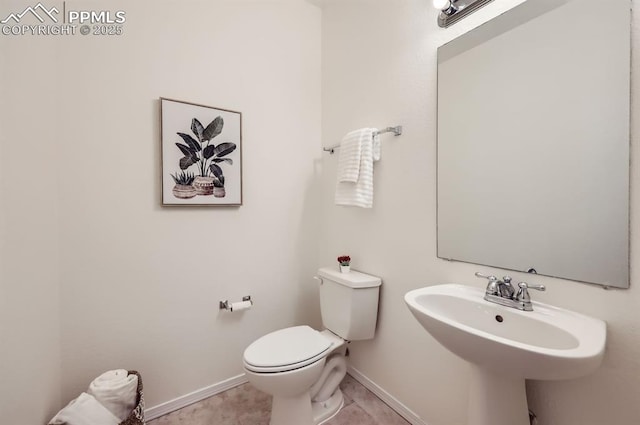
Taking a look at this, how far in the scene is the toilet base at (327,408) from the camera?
143 centimetres

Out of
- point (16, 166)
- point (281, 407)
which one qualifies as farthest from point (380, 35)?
point (281, 407)

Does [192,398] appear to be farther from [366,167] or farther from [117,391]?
[366,167]

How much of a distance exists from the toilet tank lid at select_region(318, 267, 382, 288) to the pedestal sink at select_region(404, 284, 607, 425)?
0.45 m

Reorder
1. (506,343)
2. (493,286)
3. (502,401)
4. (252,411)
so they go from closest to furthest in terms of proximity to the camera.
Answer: (506,343) → (502,401) → (493,286) → (252,411)

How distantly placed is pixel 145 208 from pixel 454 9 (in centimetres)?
176

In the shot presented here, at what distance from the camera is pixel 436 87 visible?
1296 mm

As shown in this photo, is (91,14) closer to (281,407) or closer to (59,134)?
(59,134)

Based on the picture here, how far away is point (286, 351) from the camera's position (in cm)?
132

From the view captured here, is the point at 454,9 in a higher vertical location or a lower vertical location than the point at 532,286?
higher

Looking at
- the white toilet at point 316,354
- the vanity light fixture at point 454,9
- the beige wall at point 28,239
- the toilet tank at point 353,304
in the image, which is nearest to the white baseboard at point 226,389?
the white toilet at point 316,354

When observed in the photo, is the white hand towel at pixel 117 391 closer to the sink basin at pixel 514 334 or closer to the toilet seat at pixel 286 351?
the toilet seat at pixel 286 351

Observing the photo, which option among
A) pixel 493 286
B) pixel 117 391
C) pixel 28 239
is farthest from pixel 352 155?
pixel 117 391

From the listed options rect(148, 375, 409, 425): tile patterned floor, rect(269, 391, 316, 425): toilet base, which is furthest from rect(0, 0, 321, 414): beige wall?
rect(269, 391, 316, 425): toilet base

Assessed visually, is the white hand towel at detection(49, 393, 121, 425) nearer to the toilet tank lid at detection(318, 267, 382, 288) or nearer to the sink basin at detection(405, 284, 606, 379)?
A: the toilet tank lid at detection(318, 267, 382, 288)
